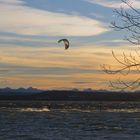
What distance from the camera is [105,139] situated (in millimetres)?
47875

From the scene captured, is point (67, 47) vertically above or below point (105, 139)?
above

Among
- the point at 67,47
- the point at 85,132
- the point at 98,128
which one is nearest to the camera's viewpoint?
the point at 67,47

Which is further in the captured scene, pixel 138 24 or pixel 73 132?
pixel 73 132

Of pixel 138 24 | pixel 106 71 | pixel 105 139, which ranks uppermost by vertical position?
pixel 138 24

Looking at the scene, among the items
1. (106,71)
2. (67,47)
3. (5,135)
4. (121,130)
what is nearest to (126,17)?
(106,71)

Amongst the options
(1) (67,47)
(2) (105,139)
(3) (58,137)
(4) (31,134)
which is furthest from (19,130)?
(1) (67,47)

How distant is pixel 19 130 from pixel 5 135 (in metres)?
5.01

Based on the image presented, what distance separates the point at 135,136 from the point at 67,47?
60.6 ft

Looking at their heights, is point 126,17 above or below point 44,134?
above

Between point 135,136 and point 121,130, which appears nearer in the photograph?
point 135,136

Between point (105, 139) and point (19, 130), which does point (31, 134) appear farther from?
point (105, 139)

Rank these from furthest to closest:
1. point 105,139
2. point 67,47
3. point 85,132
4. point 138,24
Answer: point 85,132 → point 105,139 → point 67,47 → point 138,24

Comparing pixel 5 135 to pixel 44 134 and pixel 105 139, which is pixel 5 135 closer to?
pixel 44 134

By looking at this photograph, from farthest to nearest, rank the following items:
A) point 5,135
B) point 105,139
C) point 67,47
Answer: point 5,135 < point 105,139 < point 67,47
